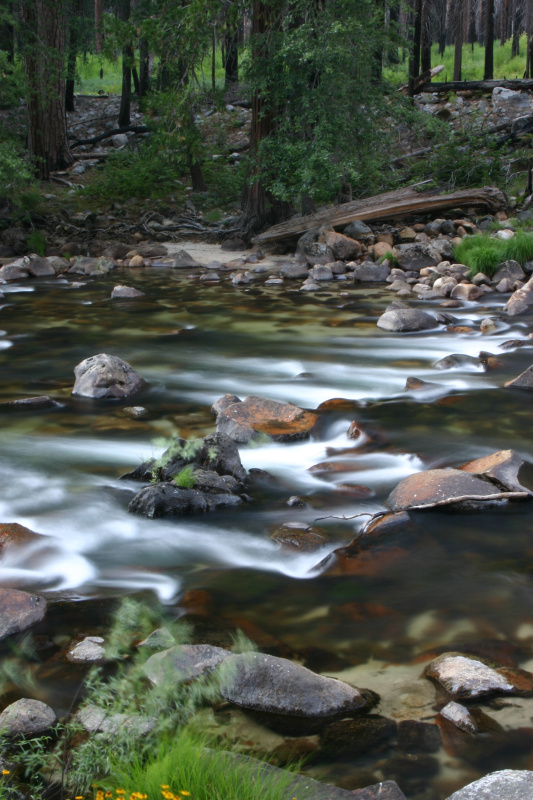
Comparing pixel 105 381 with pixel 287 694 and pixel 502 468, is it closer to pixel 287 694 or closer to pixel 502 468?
pixel 502 468

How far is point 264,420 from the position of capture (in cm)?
545

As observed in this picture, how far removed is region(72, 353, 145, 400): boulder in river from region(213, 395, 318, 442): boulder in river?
116cm

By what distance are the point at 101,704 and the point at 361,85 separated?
1190 centimetres

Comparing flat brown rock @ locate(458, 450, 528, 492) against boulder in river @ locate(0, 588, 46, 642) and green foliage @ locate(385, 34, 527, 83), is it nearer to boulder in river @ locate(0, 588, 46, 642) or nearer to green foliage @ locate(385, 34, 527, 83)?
boulder in river @ locate(0, 588, 46, 642)

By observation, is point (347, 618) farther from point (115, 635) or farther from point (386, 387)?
point (386, 387)

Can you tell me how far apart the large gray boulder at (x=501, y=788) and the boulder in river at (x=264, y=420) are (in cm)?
332

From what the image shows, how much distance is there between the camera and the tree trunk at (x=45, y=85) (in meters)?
14.1

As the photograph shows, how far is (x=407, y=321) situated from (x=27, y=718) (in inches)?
277

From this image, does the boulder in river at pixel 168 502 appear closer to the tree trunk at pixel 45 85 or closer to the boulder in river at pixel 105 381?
the boulder in river at pixel 105 381

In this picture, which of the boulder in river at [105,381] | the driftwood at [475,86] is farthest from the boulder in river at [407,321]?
the driftwood at [475,86]

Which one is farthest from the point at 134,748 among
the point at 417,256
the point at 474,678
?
the point at 417,256

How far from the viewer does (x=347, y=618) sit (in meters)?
3.16

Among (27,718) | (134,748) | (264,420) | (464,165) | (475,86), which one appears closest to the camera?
(134,748)

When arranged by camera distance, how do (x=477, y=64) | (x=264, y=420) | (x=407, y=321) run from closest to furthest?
(x=264, y=420)
(x=407, y=321)
(x=477, y=64)
